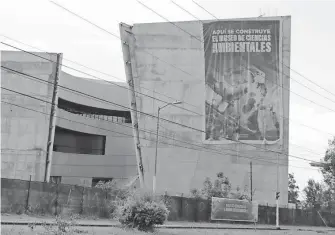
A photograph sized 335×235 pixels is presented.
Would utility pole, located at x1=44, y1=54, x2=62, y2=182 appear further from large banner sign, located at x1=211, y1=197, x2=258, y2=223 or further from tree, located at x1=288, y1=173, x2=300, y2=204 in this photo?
tree, located at x1=288, y1=173, x2=300, y2=204

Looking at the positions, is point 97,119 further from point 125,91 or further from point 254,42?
point 254,42

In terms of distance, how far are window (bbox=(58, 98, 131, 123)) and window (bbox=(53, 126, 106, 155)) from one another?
4.06 meters

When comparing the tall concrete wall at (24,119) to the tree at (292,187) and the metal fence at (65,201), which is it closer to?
the metal fence at (65,201)

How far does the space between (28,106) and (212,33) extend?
30.4 metres

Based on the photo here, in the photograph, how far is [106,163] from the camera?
266 ft

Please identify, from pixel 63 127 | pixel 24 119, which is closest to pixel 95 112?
pixel 63 127

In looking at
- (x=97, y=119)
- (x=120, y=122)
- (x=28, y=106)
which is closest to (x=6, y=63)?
(x=28, y=106)

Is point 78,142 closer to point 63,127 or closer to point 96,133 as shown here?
point 96,133

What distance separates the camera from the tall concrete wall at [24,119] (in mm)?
67750

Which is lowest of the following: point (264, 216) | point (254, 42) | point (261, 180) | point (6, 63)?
point (264, 216)

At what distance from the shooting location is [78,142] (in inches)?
3302

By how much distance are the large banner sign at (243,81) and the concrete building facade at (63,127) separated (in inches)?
562

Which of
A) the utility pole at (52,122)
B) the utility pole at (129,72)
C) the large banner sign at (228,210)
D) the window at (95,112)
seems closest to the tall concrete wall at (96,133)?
the window at (95,112)

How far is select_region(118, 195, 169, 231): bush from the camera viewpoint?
21234 mm
